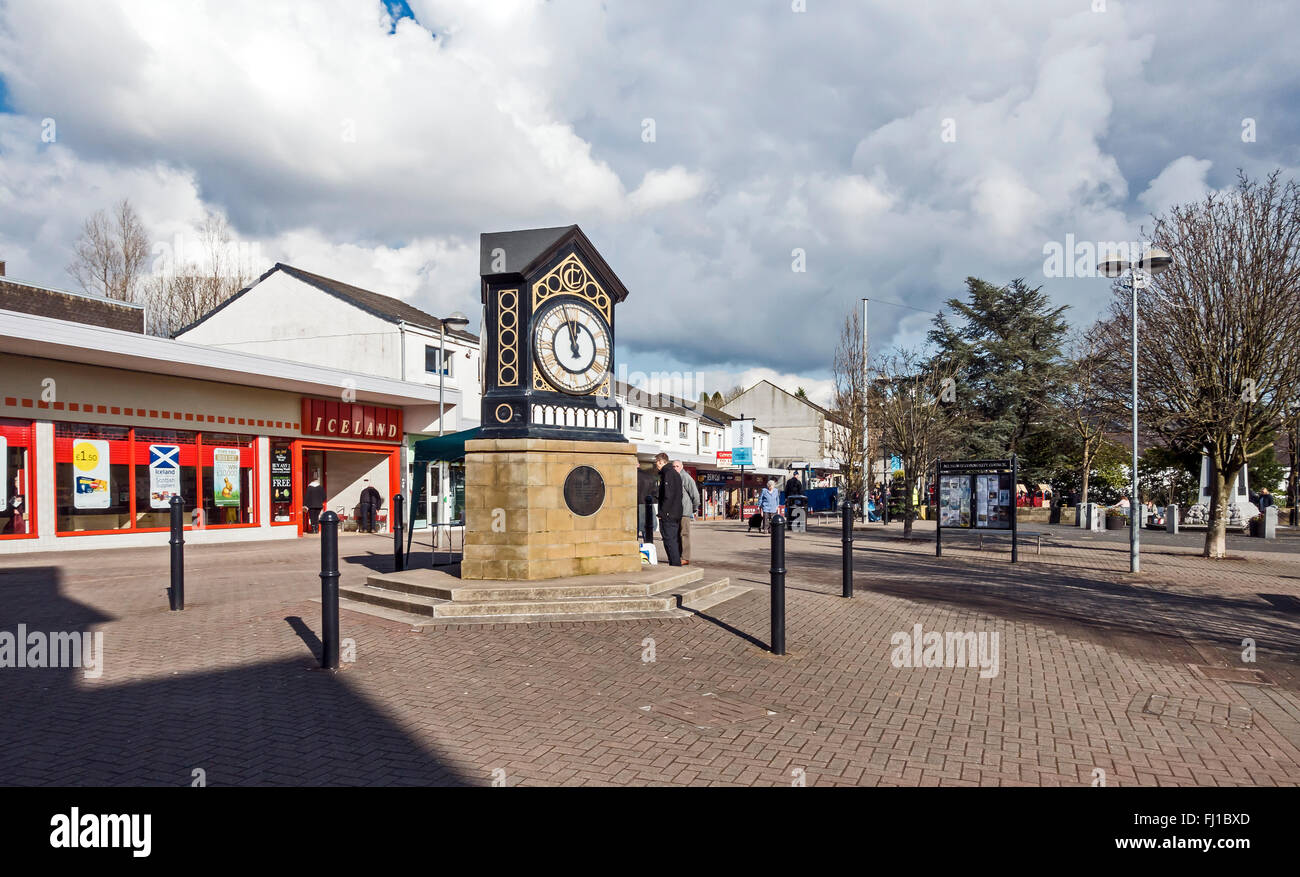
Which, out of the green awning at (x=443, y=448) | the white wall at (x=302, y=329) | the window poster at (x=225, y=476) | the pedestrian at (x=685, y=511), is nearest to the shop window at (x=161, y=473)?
the window poster at (x=225, y=476)

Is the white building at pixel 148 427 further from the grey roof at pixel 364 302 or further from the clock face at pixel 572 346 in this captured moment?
the clock face at pixel 572 346

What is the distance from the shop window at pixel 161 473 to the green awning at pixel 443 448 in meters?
10.1

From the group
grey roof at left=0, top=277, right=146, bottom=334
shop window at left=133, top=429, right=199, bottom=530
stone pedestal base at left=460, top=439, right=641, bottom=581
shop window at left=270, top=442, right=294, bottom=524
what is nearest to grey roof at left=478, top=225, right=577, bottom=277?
stone pedestal base at left=460, top=439, right=641, bottom=581

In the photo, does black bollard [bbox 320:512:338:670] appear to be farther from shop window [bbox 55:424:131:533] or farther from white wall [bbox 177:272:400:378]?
white wall [bbox 177:272:400:378]

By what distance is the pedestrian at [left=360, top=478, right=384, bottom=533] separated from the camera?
24.5 metres

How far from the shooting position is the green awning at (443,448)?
417 inches

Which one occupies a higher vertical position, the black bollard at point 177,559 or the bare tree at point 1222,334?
the bare tree at point 1222,334

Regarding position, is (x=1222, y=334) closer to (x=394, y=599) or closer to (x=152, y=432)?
(x=394, y=599)

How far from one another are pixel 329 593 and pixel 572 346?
14.8 feet

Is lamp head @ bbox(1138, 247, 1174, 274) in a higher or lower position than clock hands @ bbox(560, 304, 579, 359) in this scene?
higher

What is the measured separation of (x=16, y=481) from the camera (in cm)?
1619

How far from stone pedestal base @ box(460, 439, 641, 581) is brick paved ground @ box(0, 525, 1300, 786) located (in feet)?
4.26
